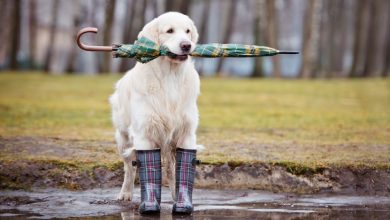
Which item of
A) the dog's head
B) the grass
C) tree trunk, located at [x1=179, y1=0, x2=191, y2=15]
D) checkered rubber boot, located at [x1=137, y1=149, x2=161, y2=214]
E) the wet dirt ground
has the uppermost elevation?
tree trunk, located at [x1=179, y1=0, x2=191, y2=15]

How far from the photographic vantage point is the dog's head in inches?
304

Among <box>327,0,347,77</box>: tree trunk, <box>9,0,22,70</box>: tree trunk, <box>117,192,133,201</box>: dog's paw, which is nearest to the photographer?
<box>117,192,133,201</box>: dog's paw

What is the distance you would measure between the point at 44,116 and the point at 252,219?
10.0m

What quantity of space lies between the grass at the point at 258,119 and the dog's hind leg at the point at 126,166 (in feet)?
4.91

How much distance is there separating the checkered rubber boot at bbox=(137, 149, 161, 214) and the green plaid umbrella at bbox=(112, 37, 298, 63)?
2.96ft

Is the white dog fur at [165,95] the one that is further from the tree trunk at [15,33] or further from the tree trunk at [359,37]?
the tree trunk at [15,33]

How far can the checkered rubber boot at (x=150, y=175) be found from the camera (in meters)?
7.89

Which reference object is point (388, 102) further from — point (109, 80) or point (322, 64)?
point (322, 64)

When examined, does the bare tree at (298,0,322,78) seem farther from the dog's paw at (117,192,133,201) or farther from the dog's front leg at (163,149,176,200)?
the dog's front leg at (163,149,176,200)

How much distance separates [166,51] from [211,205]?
1702 mm

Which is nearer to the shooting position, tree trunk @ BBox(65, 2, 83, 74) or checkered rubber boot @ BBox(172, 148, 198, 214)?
checkered rubber boot @ BBox(172, 148, 198, 214)

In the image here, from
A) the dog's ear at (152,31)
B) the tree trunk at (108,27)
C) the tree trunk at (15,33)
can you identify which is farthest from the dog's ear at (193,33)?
the tree trunk at (15,33)

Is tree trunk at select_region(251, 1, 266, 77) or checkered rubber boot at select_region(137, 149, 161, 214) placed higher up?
tree trunk at select_region(251, 1, 266, 77)

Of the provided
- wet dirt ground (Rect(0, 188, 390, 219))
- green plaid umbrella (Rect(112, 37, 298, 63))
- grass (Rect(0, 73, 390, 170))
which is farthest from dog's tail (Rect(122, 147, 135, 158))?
grass (Rect(0, 73, 390, 170))
